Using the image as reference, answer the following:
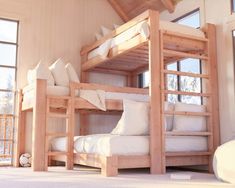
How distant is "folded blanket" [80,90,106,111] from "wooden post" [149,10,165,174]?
84cm

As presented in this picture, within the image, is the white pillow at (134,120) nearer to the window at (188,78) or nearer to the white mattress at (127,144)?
the white mattress at (127,144)

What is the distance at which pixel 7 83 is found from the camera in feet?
18.6

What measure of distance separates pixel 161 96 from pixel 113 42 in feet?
4.08

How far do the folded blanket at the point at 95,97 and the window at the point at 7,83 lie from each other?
1591 millimetres

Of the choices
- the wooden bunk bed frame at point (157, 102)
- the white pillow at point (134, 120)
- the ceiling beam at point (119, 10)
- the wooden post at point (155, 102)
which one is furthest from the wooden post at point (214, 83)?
the ceiling beam at point (119, 10)

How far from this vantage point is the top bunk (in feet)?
13.8

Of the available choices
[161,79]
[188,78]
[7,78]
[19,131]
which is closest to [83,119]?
[19,131]

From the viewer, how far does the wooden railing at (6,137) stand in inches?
217

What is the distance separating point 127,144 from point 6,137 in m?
2.55

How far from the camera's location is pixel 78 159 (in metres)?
4.37

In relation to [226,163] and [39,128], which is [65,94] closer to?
[39,128]

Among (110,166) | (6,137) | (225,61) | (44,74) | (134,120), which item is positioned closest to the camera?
(110,166)

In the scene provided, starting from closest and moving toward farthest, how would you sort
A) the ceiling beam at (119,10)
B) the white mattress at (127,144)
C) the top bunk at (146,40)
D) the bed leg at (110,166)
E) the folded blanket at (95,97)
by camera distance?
the bed leg at (110,166) < the white mattress at (127,144) < the top bunk at (146,40) < the folded blanket at (95,97) < the ceiling beam at (119,10)

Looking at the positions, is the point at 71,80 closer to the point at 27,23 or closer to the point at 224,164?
the point at 27,23
